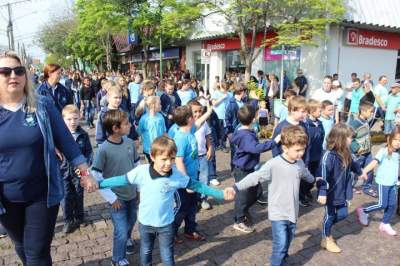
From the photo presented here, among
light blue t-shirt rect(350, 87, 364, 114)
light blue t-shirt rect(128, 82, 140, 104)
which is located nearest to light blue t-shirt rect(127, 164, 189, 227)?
light blue t-shirt rect(128, 82, 140, 104)

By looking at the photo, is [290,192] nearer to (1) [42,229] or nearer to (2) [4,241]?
(1) [42,229]

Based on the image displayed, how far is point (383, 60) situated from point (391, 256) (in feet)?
49.0

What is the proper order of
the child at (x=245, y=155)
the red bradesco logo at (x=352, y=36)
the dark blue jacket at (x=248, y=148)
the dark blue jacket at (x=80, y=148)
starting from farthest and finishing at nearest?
the red bradesco logo at (x=352, y=36) < the dark blue jacket at (x=80, y=148) < the child at (x=245, y=155) < the dark blue jacket at (x=248, y=148)

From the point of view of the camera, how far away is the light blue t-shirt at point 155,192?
9.98ft

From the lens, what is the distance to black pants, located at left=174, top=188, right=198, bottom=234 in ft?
13.4

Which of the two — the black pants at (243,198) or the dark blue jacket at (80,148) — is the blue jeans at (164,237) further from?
the dark blue jacket at (80,148)

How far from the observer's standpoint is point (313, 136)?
5.34m

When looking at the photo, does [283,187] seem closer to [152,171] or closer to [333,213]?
[333,213]

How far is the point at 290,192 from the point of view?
3.44 meters

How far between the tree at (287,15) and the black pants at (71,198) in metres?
8.86

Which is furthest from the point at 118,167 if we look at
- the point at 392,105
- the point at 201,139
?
the point at 392,105

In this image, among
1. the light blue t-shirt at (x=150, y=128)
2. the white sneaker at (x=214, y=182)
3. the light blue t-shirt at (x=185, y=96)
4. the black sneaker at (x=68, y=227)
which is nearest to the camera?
the black sneaker at (x=68, y=227)

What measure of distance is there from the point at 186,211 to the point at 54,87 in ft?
10.5

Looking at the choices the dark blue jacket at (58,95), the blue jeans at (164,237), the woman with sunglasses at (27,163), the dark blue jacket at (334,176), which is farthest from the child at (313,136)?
the dark blue jacket at (58,95)
